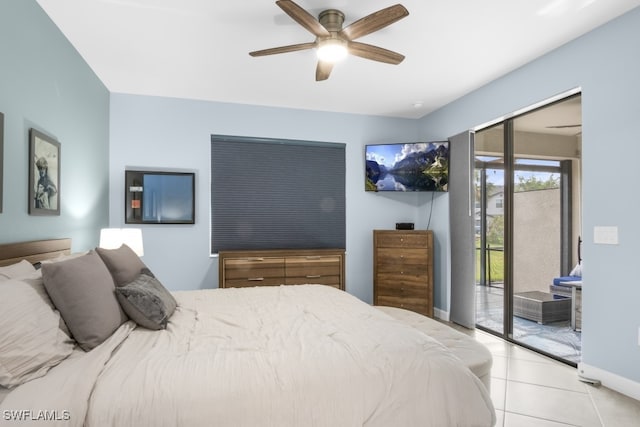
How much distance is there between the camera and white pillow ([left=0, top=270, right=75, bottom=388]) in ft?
4.18

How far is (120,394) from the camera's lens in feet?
4.15

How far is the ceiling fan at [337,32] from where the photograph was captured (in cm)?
220

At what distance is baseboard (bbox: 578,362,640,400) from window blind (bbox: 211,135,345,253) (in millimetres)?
2860

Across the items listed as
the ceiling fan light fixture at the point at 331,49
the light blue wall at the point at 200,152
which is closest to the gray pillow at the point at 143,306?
the ceiling fan light fixture at the point at 331,49

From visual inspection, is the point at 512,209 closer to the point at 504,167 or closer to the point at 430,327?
the point at 504,167

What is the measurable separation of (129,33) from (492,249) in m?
4.07

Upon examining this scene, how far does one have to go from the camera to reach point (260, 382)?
1380 mm

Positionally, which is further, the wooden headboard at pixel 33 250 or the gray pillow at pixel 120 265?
the gray pillow at pixel 120 265

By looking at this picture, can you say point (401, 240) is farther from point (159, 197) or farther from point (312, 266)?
point (159, 197)

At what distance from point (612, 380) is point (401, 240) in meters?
2.35

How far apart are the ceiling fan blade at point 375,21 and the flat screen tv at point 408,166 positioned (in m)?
2.42

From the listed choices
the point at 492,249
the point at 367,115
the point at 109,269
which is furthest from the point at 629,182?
the point at 109,269

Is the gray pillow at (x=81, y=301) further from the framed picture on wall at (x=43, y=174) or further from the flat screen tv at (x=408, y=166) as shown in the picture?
the flat screen tv at (x=408, y=166)

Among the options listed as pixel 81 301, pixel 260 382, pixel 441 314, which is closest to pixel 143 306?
pixel 81 301
